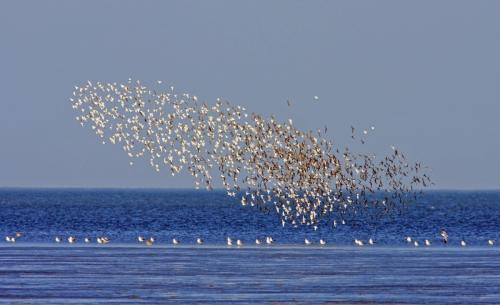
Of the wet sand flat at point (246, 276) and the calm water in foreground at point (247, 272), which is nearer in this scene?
the wet sand flat at point (246, 276)

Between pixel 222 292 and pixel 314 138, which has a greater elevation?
pixel 314 138

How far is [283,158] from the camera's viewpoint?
63062 mm

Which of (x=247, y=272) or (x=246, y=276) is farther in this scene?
(x=247, y=272)

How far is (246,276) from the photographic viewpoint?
46.7 meters

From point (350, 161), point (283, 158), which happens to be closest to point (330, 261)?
point (350, 161)

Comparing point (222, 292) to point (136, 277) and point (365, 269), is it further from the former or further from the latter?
point (365, 269)

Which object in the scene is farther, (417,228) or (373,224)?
(373,224)

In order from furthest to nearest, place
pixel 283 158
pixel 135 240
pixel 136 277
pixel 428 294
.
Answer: pixel 135 240 < pixel 283 158 < pixel 136 277 < pixel 428 294

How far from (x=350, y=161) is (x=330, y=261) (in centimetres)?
428

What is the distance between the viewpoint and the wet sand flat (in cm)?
3950

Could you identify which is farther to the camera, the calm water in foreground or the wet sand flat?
the calm water in foreground

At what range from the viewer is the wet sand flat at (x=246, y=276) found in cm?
3950

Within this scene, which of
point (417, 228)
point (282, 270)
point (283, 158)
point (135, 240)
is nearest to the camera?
point (282, 270)

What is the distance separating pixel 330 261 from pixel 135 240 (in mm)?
22152
